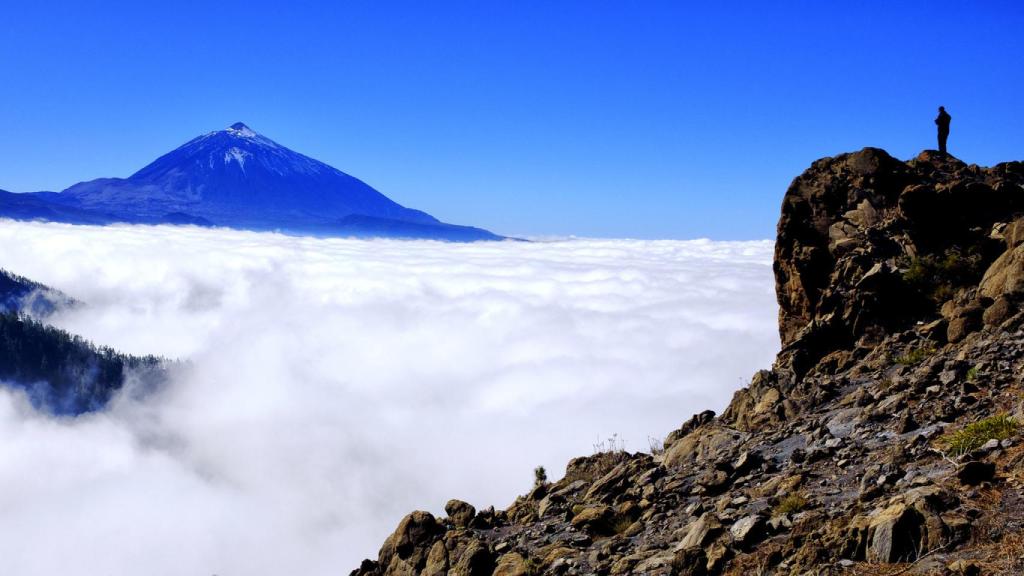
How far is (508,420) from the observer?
188000 millimetres

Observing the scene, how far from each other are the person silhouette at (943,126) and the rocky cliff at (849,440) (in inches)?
58.6

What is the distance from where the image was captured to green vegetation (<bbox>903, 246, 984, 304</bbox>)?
12922 mm

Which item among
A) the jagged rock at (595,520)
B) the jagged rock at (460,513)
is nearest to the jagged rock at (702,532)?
the jagged rock at (595,520)

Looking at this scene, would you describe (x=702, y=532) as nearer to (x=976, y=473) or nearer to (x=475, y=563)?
(x=976, y=473)

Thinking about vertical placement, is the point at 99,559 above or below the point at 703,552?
below

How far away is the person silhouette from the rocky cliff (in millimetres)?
1489

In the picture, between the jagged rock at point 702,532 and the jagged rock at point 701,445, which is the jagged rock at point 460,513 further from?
the jagged rock at point 702,532

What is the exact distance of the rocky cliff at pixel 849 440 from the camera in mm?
6570

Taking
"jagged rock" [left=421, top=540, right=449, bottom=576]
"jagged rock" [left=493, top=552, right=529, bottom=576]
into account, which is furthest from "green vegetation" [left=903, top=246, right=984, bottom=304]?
"jagged rock" [left=421, top=540, right=449, bottom=576]

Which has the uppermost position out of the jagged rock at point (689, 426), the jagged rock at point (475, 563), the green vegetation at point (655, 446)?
the jagged rock at point (689, 426)

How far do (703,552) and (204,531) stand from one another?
20580 cm

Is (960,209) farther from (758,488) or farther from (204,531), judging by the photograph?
(204,531)

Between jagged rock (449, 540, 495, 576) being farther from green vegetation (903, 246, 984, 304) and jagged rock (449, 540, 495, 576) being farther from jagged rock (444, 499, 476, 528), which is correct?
green vegetation (903, 246, 984, 304)

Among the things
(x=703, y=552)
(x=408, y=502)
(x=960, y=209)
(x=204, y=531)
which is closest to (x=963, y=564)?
(x=703, y=552)
